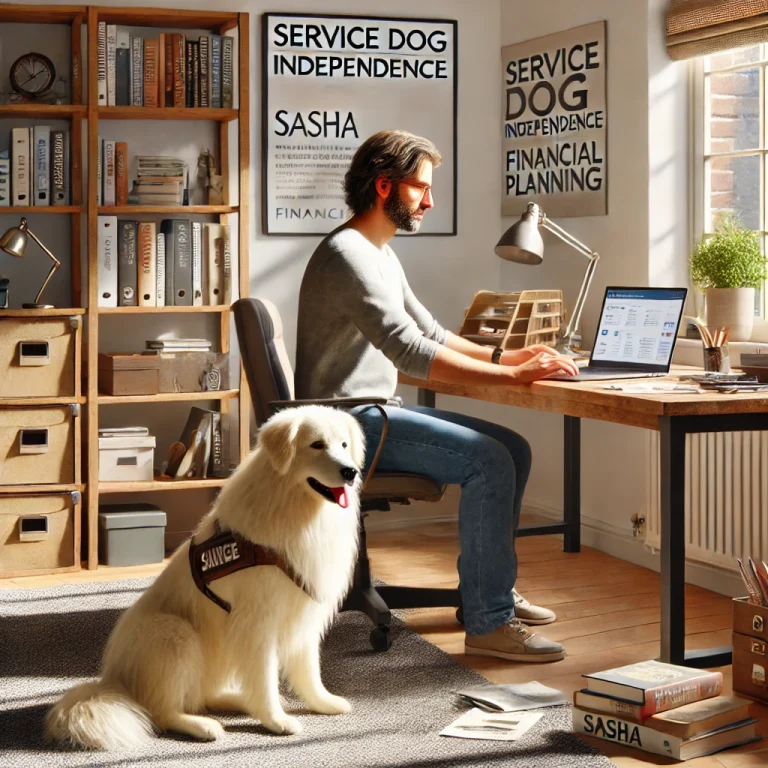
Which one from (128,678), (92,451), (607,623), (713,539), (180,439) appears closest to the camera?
(128,678)

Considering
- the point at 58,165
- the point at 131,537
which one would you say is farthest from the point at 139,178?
the point at 131,537

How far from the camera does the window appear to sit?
394 centimetres

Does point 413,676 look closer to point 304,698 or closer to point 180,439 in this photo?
point 304,698

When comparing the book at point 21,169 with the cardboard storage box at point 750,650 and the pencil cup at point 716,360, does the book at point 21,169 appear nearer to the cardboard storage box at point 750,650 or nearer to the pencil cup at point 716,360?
the pencil cup at point 716,360

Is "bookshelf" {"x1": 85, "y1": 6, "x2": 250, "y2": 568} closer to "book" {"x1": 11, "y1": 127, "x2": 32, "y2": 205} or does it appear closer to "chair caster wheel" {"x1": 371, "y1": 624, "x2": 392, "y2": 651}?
"book" {"x1": 11, "y1": 127, "x2": 32, "y2": 205}

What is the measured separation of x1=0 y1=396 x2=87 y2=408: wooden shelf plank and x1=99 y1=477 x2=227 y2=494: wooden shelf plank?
1.03 feet

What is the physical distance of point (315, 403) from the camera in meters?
3.03

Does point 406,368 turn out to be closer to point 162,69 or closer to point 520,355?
point 520,355

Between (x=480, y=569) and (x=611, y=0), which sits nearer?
(x=480, y=569)

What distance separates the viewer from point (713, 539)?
379 centimetres

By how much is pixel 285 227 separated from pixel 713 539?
2013mm

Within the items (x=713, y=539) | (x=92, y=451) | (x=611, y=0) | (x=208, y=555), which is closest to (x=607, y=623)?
(x=713, y=539)

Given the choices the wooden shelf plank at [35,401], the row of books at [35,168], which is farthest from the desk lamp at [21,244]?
the wooden shelf plank at [35,401]

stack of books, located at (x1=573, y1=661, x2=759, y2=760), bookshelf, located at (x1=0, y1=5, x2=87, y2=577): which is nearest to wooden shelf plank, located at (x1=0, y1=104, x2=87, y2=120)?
bookshelf, located at (x1=0, y1=5, x2=87, y2=577)
